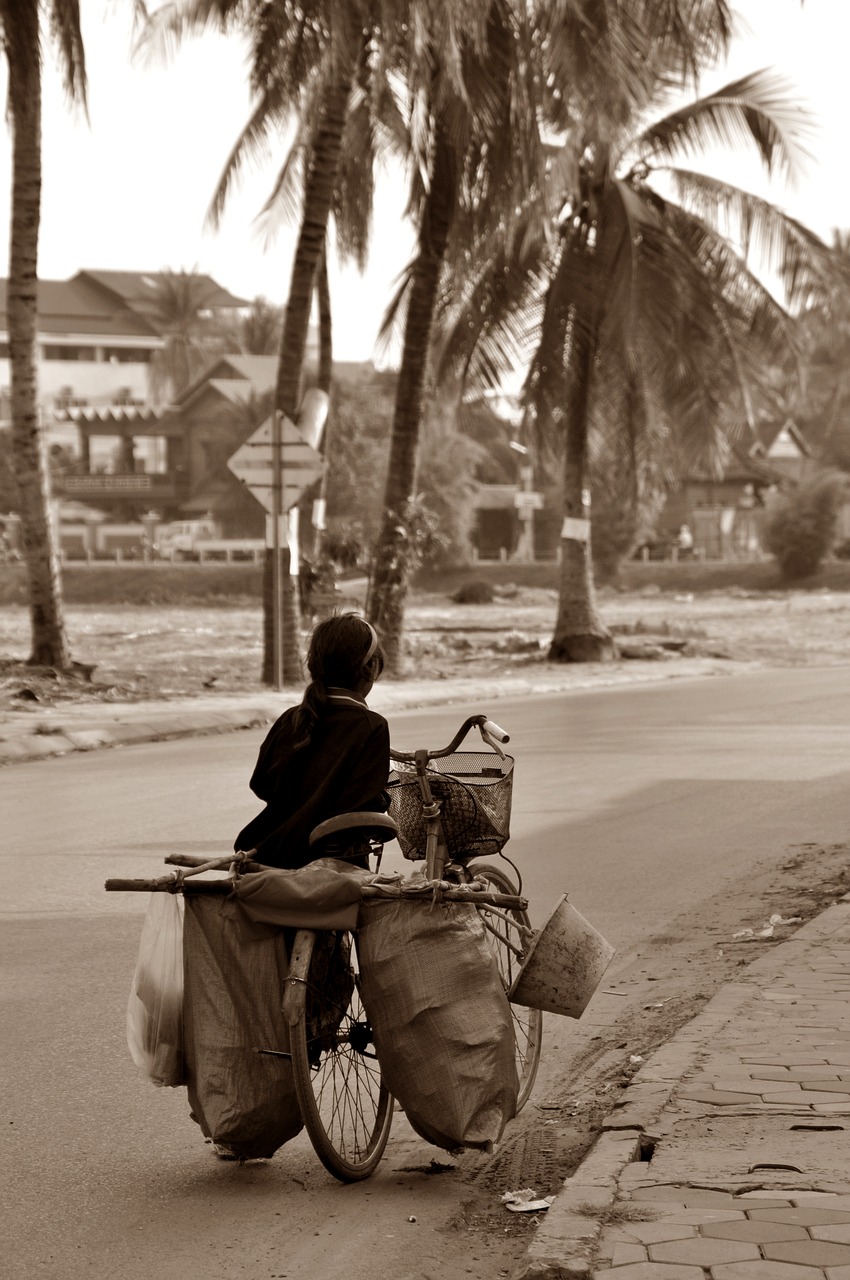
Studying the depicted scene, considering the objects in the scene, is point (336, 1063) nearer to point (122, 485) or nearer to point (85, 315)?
point (122, 485)

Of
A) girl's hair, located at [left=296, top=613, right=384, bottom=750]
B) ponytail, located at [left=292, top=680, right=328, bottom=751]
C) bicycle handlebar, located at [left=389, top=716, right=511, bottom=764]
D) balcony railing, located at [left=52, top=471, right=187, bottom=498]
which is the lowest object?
bicycle handlebar, located at [left=389, top=716, right=511, bottom=764]

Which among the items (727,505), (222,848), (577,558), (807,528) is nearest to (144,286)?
(727,505)

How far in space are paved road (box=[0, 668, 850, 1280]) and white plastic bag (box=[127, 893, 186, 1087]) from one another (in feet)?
1.15

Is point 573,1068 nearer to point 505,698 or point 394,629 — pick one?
point 505,698

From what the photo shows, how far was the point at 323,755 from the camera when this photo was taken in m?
4.91

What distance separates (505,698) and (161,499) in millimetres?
65520

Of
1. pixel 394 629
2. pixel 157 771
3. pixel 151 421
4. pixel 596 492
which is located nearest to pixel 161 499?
pixel 151 421

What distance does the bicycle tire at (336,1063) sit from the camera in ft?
15.1

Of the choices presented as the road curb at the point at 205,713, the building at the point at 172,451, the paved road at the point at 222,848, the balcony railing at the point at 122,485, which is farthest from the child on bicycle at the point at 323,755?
the balcony railing at the point at 122,485

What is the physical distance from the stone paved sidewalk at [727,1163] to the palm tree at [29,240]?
15.6 metres

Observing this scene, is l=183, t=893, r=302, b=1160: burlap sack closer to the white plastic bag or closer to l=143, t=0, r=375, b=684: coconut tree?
the white plastic bag

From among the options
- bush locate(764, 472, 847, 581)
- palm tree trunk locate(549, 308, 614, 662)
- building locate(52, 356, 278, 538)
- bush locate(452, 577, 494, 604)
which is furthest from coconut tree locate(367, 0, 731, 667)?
building locate(52, 356, 278, 538)

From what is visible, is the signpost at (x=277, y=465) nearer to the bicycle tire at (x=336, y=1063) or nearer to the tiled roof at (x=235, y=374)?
the bicycle tire at (x=336, y=1063)

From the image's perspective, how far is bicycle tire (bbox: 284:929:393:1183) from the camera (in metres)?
4.60
